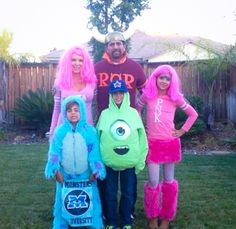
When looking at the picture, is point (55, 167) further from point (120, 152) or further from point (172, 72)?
point (172, 72)

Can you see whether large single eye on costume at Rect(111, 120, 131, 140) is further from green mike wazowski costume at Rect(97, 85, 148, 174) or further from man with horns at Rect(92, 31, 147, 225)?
man with horns at Rect(92, 31, 147, 225)

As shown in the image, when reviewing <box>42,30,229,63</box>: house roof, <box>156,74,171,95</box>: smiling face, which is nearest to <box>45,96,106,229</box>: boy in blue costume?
<box>156,74,171,95</box>: smiling face

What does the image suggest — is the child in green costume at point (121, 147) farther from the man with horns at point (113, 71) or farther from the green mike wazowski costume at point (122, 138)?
the man with horns at point (113, 71)

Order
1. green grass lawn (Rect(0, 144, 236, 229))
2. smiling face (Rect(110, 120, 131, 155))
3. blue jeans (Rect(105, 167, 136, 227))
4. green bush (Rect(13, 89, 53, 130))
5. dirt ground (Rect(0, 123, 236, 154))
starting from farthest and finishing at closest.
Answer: green bush (Rect(13, 89, 53, 130)) → dirt ground (Rect(0, 123, 236, 154)) → green grass lawn (Rect(0, 144, 236, 229)) → blue jeans (Rect(105, 167, 136, 227)) → smiling face (Rect(110, 120, 131, 155))

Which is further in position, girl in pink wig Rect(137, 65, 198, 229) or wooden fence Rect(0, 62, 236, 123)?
wooden fence Rect(0, 62, 236, 123)

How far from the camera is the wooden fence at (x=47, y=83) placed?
38.0ft

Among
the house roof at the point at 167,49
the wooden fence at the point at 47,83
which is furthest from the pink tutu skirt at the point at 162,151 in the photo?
the wooden fence at the point at 47,83

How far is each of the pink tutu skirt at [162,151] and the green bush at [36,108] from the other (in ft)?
21.8

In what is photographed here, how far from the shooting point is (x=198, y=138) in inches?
394

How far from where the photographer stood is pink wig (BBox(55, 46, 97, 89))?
4.43 meters

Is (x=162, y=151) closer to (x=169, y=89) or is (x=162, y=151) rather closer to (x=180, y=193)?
(x=169, y=89)

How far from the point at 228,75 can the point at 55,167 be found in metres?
8.29

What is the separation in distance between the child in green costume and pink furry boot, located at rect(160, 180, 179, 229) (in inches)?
12.6

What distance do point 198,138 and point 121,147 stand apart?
6113 mm
